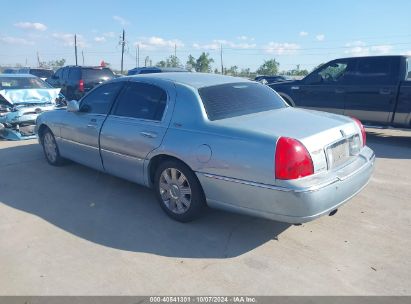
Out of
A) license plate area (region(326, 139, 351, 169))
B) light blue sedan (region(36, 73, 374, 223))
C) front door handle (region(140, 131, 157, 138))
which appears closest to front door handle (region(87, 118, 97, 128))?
light blue sedan (region(36, 73, 374, 223))

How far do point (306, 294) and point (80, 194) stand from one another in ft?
10.8

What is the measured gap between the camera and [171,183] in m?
3.99

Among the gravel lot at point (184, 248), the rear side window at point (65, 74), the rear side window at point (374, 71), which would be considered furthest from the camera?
the rear side window at point (65, 74)

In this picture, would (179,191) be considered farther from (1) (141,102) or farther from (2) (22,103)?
(2) (22,103)

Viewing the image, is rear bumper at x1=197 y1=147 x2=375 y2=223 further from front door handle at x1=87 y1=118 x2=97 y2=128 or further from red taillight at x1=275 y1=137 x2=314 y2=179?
front door handle at x1=87 y1=118 x2=97 y2=128

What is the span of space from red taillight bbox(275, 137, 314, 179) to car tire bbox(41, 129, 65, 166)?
4.18 metres

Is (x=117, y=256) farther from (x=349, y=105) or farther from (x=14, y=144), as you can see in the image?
(x=349, y=105)

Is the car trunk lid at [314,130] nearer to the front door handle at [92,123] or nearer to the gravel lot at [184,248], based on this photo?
the gravel lot at [184,248]

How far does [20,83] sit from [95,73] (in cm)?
537

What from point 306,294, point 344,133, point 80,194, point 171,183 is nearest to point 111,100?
point 80,194

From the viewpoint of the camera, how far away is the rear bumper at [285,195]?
3.12 metres

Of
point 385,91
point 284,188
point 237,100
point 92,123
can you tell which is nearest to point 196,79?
point 237,100

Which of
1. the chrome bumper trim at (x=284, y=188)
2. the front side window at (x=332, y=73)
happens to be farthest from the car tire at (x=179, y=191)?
the front side window at (x=332, y=73)

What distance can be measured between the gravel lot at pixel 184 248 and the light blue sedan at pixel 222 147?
15.0 inches
